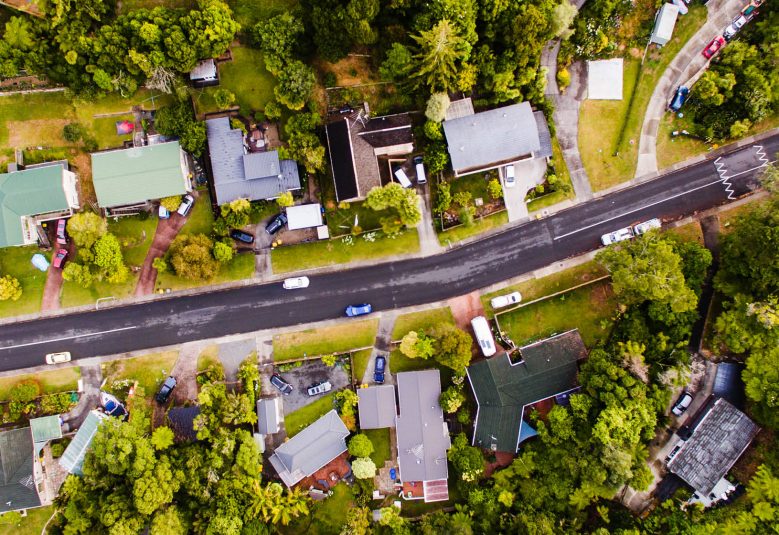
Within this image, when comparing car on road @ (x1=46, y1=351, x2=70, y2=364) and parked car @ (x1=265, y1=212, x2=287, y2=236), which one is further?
parked car @ (x1=265, y1=212, x2=287, y2=236)

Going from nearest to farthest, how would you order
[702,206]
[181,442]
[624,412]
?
[624,412] < [181,442] < [702,206]

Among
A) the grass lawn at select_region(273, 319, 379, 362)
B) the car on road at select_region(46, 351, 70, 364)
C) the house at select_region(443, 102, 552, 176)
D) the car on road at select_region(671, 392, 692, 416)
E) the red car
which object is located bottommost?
the car on road at select_region(671, 392, 692, 416)

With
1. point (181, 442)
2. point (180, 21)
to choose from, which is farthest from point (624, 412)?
point (180, 21)

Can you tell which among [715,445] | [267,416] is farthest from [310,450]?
[715,445]

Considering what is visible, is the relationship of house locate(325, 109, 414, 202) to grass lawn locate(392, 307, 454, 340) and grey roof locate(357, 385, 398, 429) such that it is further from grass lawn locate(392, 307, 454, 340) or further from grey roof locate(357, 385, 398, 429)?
grey roof locate(357, 385, 398, 429)

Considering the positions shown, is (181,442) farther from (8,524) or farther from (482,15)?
(482,15)

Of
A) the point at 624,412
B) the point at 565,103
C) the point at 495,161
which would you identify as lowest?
the point at 624,412

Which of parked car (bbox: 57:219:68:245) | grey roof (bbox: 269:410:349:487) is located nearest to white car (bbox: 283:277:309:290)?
grey roof (bbox: 269:410:349:487)
